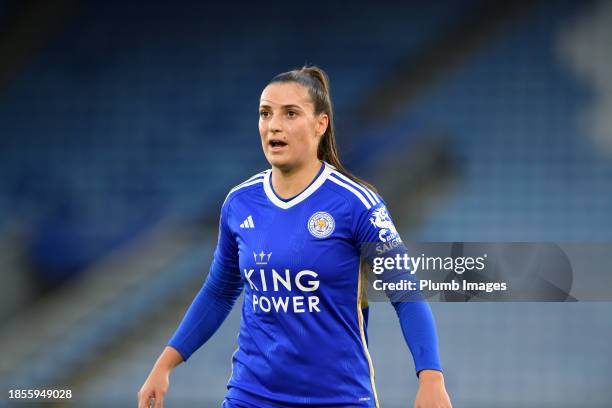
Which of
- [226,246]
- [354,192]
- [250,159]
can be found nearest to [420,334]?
[354,192]

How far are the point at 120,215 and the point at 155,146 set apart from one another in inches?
22.3

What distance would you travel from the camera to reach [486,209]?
663 cm

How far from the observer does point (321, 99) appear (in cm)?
267

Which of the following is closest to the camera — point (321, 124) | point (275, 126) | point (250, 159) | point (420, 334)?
point (420, 334)

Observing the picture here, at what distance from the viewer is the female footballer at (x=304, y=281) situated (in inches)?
95.8

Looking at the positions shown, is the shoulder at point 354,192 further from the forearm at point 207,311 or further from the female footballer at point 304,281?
the forearm at point 207,311

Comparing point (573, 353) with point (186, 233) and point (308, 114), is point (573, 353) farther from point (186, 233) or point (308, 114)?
point (308, 114)

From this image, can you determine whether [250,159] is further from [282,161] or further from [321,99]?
[282,161]

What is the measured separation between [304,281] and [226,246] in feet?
1.20

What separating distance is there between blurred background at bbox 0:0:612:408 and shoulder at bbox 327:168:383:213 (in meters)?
3.99

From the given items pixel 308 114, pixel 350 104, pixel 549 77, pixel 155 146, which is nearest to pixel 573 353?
pixel 549 77

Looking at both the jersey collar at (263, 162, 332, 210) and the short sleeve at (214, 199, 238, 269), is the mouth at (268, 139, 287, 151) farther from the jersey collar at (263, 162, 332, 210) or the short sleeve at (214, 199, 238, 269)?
the short sleeve at (214, 199, 238, 269)

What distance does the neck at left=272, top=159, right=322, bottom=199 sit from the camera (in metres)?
2.59

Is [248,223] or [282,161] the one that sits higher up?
[282,161]
